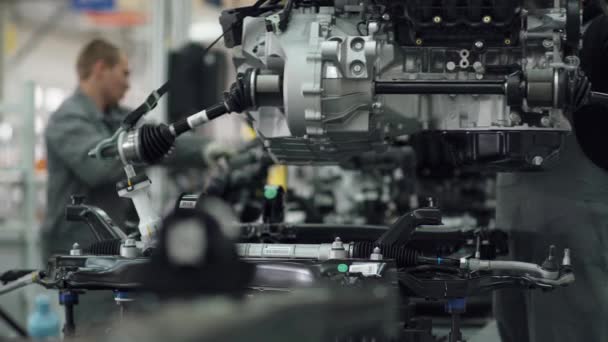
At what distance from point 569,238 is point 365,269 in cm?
112

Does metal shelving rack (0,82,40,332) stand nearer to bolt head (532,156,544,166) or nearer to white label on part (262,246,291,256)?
white label on part (262,246,291,256)

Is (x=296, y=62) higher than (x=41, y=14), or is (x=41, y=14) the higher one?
(x=41, y=14)

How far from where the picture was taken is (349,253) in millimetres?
3217

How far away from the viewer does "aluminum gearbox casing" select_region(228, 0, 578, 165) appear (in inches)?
129

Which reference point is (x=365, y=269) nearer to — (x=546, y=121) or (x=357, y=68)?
(x=357, y=68)

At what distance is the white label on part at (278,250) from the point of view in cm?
334

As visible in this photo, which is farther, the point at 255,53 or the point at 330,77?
the point at 255,53

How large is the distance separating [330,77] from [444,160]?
2312 mm

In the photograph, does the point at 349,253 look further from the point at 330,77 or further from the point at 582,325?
the point at 582,325

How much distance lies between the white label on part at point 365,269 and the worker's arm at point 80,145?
2783 millimetres

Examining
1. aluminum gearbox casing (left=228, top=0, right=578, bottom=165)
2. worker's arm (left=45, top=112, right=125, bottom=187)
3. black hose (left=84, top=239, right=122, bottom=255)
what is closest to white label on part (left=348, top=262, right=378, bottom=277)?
aluminum gearbox casing (left=228, top=0, right=578, bottom=165)

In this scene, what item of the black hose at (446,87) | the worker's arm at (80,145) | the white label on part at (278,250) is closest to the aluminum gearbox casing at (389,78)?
the black hose at (446,87)

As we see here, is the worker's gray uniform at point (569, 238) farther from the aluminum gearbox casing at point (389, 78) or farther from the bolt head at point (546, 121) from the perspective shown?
the bolt head at point (546, 121)

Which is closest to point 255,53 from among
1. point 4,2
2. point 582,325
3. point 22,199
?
point 582,325
